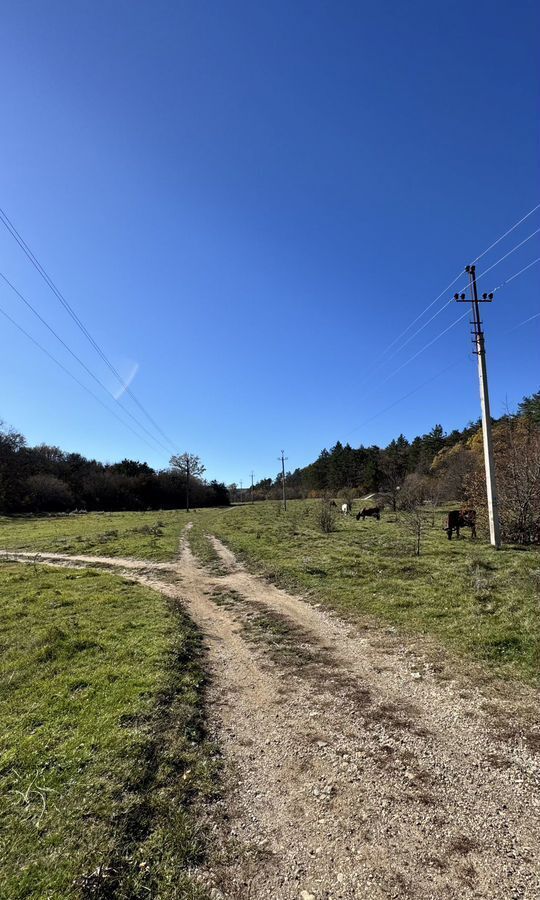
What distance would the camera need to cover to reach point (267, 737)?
547 cm

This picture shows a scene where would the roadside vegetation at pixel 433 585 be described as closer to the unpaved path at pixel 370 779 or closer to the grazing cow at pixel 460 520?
the grazing cow at pixel 460 520

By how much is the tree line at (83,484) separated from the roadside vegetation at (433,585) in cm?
4960

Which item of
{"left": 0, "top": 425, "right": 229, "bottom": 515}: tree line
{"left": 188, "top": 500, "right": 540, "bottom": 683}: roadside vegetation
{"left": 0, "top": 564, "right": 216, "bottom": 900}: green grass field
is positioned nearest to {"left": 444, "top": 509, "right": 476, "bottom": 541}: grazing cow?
{"left": 188, "top": 500, "right": 540, "bottom": 683}: roadside vegetation

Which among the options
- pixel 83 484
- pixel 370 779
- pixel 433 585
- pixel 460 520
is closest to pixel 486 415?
pixel 460 520

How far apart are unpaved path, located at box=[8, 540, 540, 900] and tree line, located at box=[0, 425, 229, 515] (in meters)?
61.1

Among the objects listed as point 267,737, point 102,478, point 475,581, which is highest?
point 102,478

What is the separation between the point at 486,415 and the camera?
19.3 metres

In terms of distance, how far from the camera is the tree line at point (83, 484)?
71.2 meters

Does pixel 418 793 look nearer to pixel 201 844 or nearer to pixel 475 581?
pixel 201 844

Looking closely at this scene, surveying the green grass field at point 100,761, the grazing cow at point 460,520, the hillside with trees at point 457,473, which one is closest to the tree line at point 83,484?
the hillside with trees at point 457,473

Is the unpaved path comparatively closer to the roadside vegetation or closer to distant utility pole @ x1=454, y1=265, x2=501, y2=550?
the roadside vegetation

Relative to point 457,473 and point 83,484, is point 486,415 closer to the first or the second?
point 457,473

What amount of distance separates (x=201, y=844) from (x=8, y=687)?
510 centimetres

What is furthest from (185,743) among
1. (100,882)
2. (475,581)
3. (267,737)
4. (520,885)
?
(475,581)
